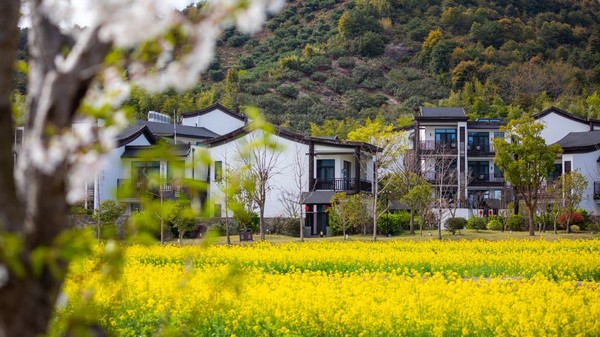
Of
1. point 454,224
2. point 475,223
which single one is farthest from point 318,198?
point 475,223

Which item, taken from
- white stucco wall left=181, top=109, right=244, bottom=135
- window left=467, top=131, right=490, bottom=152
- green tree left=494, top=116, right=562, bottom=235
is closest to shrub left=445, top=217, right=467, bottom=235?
green tree left=494, top=116, right=562, bottom=235

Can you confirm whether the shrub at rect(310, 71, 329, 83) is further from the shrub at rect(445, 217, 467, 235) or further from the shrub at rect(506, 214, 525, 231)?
the shrub at rect(445, 217, 467, 235)

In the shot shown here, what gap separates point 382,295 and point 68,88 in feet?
30.6

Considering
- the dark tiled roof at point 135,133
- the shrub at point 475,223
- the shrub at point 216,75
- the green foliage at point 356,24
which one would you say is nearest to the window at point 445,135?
the shrub at point 475,223

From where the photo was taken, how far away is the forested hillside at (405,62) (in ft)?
252

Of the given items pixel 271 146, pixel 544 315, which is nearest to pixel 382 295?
pixel 544 315

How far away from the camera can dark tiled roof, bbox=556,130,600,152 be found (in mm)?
46500

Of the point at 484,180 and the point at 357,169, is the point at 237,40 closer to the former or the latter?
the point at 484,180

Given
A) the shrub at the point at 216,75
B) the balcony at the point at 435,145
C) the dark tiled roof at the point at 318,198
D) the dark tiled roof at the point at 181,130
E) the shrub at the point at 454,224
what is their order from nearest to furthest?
the shrub at the point at 454,224 < the dark tiled roof at the point at 318,198 < the dark tiled roof at the point at 181,130 < the balcony at the point at 435,145 < the shrub at the point at 216,75

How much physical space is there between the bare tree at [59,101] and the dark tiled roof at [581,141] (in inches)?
1852

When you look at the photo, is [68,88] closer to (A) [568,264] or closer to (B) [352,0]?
(A) [568,264]

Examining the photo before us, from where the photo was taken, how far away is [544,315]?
9.93 m

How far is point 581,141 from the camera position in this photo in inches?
1901

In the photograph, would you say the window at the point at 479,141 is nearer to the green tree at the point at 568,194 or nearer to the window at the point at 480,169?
the window at the point at 480,169
